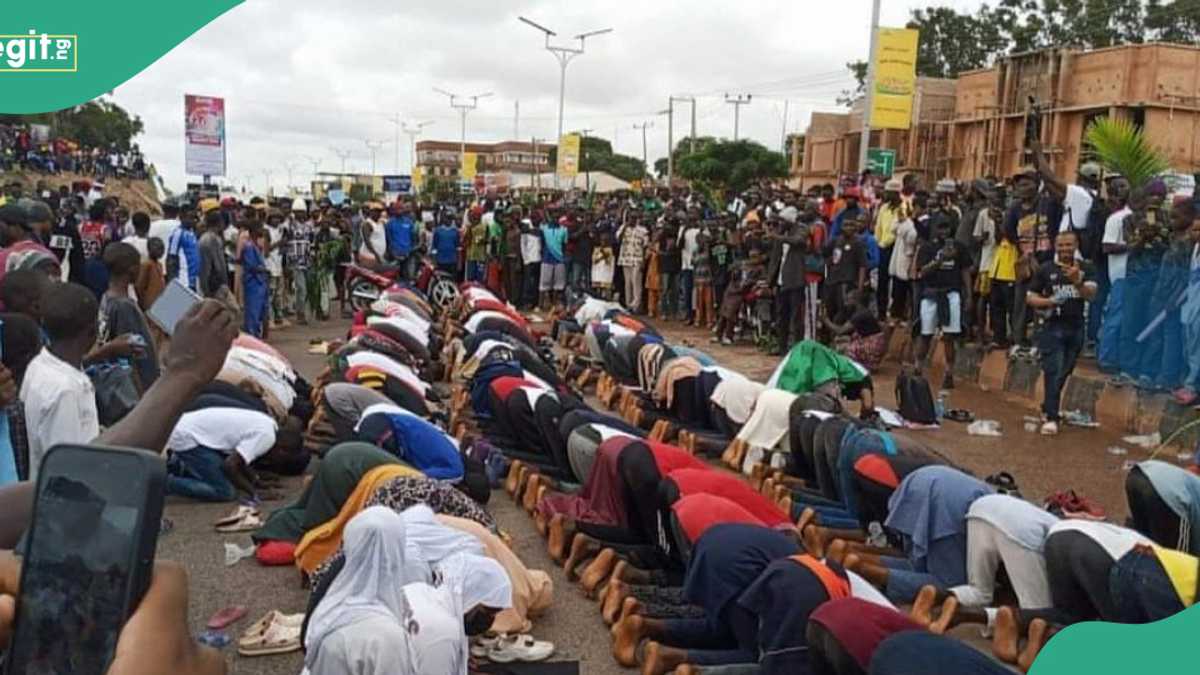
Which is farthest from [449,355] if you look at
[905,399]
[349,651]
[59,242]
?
[349,651]

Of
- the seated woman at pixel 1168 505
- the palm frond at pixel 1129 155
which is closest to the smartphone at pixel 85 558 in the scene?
the seated woman at pixel 1168 505

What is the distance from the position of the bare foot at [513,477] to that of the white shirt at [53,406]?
3.58m

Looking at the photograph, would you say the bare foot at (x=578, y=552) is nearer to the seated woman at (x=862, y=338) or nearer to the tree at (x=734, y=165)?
the seated woman at (x=862, y=338)

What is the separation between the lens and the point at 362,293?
46.3 ft

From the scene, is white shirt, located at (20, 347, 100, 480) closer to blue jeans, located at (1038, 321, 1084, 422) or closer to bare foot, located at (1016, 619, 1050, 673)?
bare foot, located at (1016, 619, 1050, 673)

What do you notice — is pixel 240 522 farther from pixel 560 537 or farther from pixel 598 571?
pixel 598 571

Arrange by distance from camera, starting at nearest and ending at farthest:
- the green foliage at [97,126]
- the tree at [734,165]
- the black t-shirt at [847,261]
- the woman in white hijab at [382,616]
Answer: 1. the woman in white hijab at [382,616]
2. the black t-shirt at [847,261]
3. the tree at [734,165]
4. the green foliage at [97,126]

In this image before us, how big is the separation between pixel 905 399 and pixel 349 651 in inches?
275

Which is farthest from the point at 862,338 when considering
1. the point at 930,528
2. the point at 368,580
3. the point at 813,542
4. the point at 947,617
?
the point at 368,580

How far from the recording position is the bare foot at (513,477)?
684 cm

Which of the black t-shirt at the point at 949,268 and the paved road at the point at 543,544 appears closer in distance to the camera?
the paved road at the point at 543,544

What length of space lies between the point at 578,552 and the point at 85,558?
435 centimetres

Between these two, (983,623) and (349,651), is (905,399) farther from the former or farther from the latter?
(349,651)

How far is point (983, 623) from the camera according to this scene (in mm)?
4891
